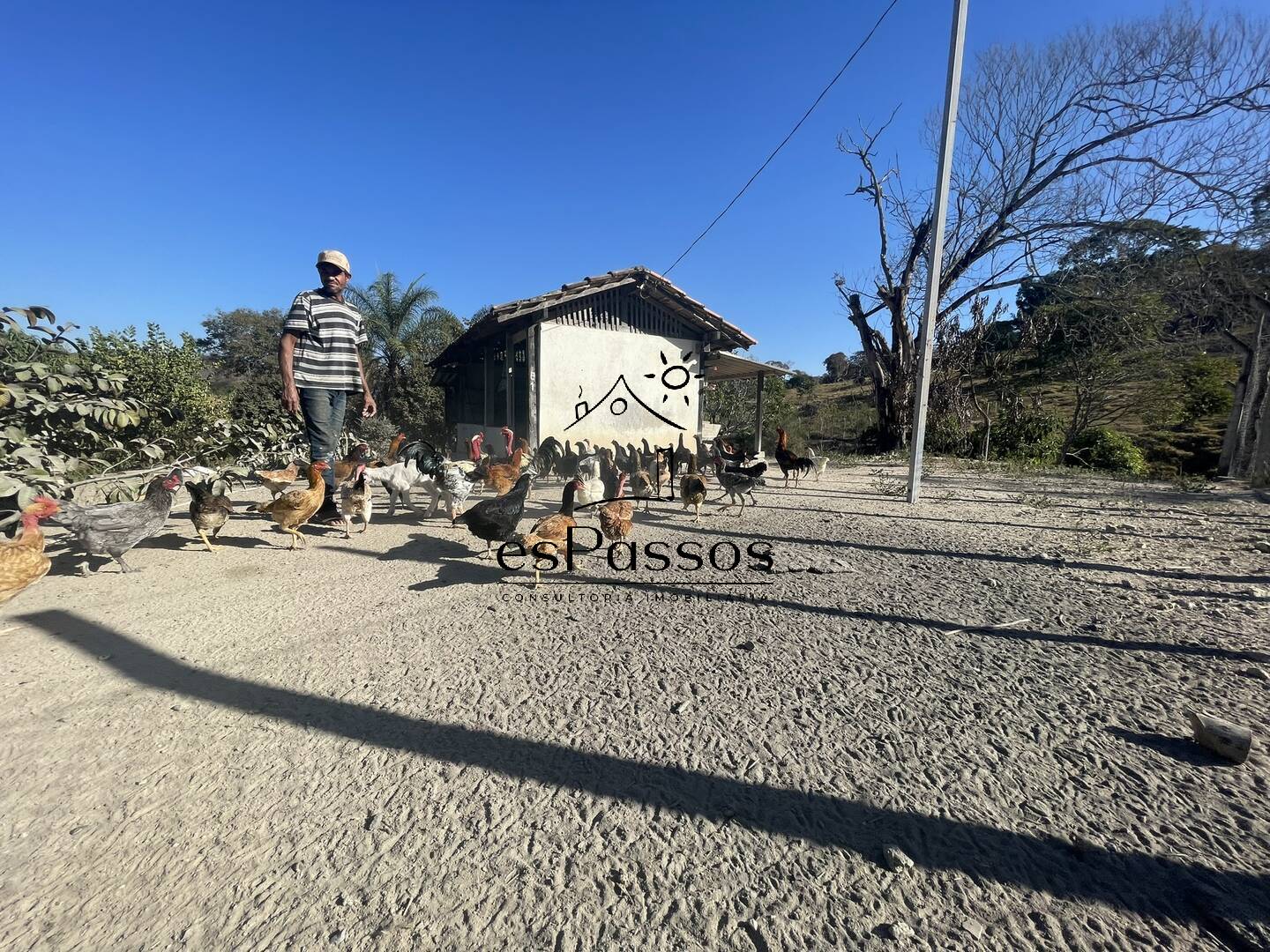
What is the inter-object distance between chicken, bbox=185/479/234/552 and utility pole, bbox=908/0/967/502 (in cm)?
791

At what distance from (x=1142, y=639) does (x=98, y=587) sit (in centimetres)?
673

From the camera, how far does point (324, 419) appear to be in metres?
4.84

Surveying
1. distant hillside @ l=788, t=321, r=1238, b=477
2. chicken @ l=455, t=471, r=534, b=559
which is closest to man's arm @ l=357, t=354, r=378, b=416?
chicken @ l=455, t=471, r=534, b=559

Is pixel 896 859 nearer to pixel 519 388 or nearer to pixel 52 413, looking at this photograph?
pixel 52 413

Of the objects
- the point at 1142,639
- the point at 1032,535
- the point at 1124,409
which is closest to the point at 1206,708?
the point at 1142,639

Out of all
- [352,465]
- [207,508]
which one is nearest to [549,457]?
[352,465]

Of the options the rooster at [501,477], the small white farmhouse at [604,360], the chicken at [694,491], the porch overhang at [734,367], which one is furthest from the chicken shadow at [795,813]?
the porch overhang at [734,367]

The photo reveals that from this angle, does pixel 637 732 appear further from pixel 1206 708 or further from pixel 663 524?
pixel 663 524

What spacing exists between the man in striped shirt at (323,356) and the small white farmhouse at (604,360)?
489 centimetres

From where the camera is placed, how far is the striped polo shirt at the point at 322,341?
181 inches

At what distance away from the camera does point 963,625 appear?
2.98 meters

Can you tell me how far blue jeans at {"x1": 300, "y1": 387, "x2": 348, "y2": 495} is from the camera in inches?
187

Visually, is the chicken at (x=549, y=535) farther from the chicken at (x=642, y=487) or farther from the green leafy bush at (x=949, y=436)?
the green leafy bush at (x=949, y=436)

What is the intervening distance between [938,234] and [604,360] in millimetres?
6527
